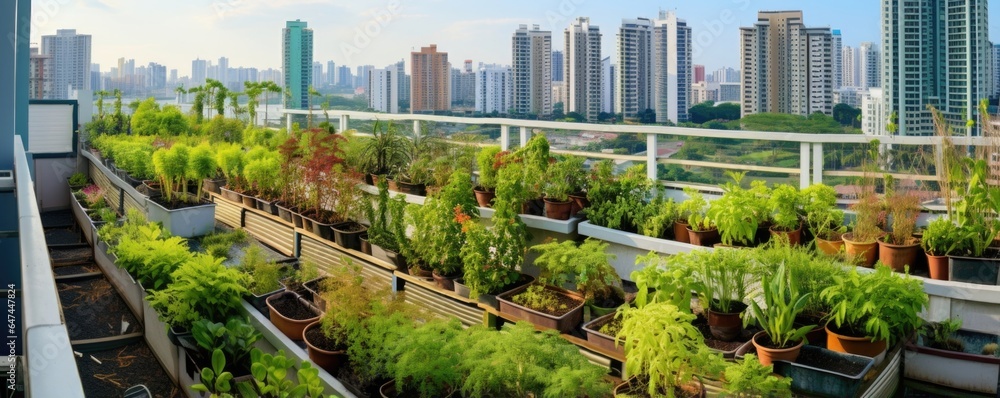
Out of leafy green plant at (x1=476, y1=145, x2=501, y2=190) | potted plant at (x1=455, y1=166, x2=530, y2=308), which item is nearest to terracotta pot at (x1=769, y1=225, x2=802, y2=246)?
potted plant at (x1=455, y1=166, x2=530, y2=308)

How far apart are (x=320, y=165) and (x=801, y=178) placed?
3.91m

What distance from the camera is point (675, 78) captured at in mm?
17469

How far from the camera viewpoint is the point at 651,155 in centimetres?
568

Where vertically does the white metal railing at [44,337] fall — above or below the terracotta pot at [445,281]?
above

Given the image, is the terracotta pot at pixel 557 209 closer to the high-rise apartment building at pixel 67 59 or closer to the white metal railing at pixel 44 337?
the white metal railing at pixel 44 337

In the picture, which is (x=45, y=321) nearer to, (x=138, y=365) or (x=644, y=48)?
(x=138, y=365)

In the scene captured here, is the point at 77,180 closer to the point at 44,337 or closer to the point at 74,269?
the point at 74,269

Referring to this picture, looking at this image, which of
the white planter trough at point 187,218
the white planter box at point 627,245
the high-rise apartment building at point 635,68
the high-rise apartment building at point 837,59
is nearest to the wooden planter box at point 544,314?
the white planter box at point 627,245

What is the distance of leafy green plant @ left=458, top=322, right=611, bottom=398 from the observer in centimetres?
289

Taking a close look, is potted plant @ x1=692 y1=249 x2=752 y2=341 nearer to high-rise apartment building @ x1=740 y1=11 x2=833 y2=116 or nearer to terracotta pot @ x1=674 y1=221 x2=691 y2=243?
terracotta pot @ x1=674 y1=221 x2=691 y2=243

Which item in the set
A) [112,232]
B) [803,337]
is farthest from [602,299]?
[112,232]

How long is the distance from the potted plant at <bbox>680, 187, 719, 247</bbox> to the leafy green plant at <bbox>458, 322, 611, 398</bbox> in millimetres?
1584

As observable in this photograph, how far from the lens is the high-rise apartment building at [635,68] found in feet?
58.9

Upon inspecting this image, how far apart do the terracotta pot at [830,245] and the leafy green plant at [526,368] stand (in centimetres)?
193
